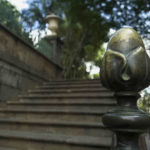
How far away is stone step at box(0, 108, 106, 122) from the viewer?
8.39 feet

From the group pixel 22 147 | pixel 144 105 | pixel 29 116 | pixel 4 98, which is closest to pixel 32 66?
pixel 4 98

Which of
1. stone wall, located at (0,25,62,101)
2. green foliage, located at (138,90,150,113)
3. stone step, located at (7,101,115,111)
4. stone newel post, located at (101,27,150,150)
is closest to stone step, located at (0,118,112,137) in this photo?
stone step, located at (7,101,115,111)

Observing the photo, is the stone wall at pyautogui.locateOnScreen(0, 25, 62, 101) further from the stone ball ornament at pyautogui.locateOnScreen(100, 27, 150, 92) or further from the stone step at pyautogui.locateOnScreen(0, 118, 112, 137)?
the stone ball ornament at pyautogui.locateOnScreen(100, 27, 150, 92)

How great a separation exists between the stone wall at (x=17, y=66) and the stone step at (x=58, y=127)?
1.06 meters

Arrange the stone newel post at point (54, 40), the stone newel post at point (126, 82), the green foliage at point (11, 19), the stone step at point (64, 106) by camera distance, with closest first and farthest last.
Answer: the stone newel post at point (126, 82) → the stone step at point (64, 106) → the green foliage at point (11, 19) → the stone newel post at point (54, 40)

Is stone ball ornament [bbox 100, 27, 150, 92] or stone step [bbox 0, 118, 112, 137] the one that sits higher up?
stone ball ornament [bbox 100, 27, 150, 92]

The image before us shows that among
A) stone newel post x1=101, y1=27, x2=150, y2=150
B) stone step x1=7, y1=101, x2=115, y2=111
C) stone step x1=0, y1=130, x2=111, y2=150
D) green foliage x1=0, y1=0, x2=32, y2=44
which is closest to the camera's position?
stone newel post x1=101, y1=27, x2=150, y2=150

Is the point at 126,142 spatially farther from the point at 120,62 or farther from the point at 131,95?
the point at 120,62

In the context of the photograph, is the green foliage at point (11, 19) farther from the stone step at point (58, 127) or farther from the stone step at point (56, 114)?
the stone step at point (58, 127)

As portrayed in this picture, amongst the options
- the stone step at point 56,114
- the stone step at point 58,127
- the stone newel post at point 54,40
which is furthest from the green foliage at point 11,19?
the stone step at point 58,127

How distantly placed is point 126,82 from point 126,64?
0.11 meters

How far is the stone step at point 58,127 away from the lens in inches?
87.7

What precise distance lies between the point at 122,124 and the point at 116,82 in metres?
0.24

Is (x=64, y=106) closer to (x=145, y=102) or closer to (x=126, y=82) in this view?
(x=126, y=82)
